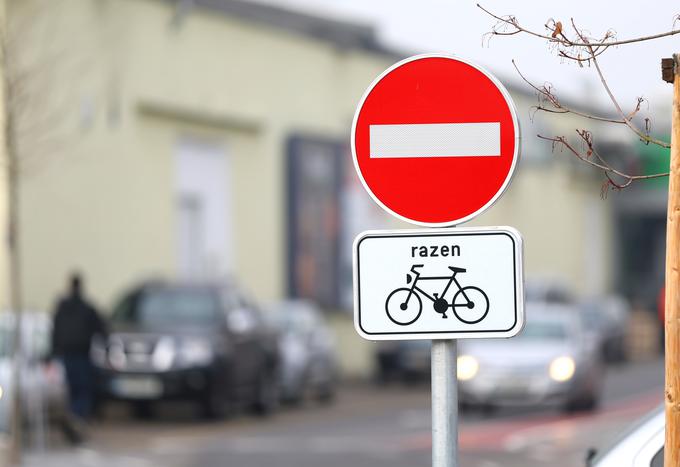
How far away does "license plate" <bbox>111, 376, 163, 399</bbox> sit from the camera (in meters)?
20.1

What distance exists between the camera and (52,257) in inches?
982

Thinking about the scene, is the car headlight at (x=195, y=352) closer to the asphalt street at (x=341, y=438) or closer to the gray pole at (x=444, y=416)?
the asphalt street at (x=341, y=438)

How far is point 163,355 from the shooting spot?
797 inches

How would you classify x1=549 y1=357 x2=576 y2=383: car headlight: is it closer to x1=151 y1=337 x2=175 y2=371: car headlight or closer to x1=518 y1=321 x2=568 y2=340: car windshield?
x1=518 y1=321 x2=568 y2=340: car windshield

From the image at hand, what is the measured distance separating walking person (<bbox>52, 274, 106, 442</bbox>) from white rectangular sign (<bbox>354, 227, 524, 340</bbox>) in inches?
533

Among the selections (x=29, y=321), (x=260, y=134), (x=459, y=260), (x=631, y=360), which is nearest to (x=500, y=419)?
(x=29, y=321)

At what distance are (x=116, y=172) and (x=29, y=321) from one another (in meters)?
8.87

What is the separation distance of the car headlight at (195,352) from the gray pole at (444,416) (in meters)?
15.9

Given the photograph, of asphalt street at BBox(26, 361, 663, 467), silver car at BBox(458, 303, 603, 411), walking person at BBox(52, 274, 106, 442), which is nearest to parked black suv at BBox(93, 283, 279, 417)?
asphalt street at BBox(26, 361, 663, 467)

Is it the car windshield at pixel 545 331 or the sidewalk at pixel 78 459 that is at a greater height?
the car windshield at pixel 545 331

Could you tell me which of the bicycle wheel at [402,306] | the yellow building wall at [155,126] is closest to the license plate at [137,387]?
the yellow building wall at [155,126]

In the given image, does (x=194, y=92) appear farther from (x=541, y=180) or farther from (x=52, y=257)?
(x=541, y=180)

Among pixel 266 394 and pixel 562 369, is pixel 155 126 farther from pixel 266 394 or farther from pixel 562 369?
pixel 562 369

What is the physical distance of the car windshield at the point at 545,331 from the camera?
2316 cm
